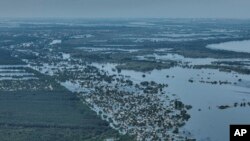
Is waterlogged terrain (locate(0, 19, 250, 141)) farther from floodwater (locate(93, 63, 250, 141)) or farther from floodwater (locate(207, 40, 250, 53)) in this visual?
floodwater (locate(207, 40, 250, 53))

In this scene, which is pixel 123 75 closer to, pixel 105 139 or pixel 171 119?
pixel 171 119

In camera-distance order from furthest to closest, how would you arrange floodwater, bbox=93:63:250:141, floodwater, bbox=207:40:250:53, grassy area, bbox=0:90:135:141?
floodwater, bbox=207:40:250:53 < floodwater, bbox=93:63:250:141 < grassy area, bbox=0:90:135:141

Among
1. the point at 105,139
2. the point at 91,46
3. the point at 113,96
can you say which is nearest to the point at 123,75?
the point at 113,96

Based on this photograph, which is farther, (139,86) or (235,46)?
(235,46)

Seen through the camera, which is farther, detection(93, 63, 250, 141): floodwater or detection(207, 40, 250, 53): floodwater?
detection(207, 40, 250, 53): floodwater

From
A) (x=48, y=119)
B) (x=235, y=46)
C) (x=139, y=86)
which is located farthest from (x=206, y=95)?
(x=235, y=46)

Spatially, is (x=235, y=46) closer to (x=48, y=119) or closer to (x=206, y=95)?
(x=206, y=95)

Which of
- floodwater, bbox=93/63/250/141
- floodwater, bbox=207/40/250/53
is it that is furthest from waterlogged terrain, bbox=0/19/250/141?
floodwater, bbox=207/40/250/53

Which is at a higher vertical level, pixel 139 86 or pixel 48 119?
pixel 48 119

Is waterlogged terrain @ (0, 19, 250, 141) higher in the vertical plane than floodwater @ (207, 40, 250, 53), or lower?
higher
